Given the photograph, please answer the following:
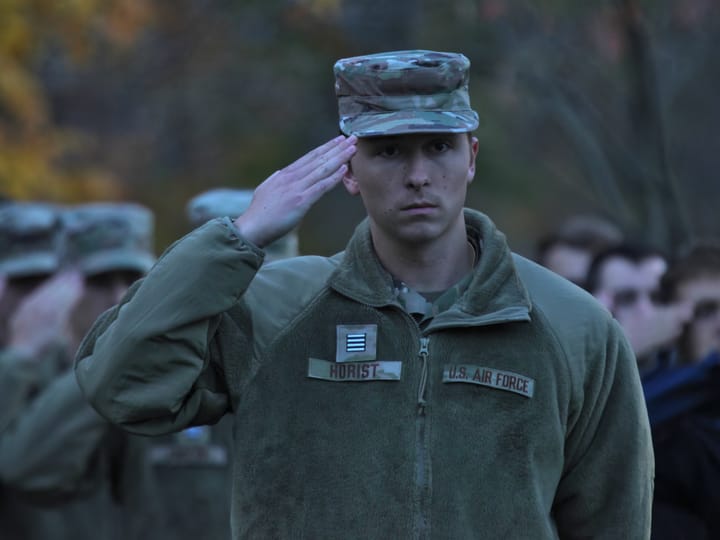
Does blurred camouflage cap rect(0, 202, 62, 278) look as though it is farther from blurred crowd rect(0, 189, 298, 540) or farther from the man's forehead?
the man's forehead

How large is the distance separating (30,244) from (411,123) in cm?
518

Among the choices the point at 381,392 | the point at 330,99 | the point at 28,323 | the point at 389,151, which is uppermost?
the point at 389,151

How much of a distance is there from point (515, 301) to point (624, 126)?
12.3 m

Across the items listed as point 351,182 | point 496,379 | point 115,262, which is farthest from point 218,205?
point 496,379

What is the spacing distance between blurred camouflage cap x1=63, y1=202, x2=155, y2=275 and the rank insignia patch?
13.9 feet

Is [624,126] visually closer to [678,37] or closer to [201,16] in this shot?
[678,37]

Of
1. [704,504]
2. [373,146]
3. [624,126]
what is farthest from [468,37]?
[373,146]

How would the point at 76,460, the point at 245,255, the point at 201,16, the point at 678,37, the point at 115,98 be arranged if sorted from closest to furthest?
the point at 245,255, the point at 76,460, the point at 678,37, the point at 201,16, the point at 115,98

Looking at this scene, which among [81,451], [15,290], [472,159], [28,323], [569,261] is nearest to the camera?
[472,159]

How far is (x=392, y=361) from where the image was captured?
443 centimetres

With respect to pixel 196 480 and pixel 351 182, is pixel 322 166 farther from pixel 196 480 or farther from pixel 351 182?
pixel 196 480

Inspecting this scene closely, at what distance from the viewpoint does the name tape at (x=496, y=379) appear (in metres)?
4.39

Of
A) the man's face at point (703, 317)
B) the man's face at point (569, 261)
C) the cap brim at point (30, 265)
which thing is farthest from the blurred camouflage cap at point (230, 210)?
the man's face at point (569, 261)

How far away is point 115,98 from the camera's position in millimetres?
23328
